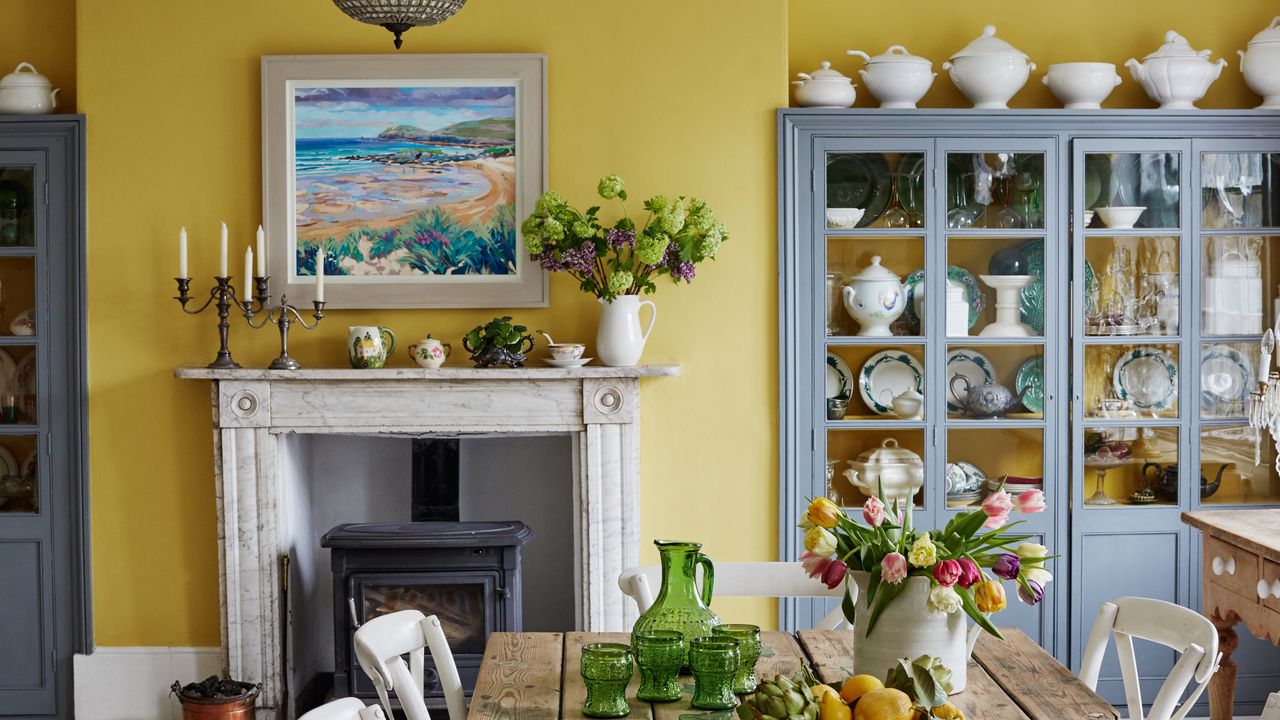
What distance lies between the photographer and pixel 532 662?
2.35 metres

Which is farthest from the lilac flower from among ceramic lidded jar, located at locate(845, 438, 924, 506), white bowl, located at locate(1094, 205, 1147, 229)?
white bowl, located at locate(1094, 205, 1147, 229)

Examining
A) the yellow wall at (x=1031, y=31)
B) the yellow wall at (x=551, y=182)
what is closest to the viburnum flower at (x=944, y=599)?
the yellow wall at (x=551, y=182)

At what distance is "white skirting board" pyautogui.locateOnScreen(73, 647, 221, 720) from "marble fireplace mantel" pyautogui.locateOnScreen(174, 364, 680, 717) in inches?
7.8

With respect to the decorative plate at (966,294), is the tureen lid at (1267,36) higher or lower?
higher

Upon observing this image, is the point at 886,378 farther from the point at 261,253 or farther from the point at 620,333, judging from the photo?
the point at 261,253

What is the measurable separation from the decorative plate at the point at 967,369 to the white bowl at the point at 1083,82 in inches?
34.0

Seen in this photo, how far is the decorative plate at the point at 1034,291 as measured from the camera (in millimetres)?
3975

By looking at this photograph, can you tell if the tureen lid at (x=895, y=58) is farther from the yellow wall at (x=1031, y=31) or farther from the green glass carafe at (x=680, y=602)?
the green glass carafe at (x=680, y=602)

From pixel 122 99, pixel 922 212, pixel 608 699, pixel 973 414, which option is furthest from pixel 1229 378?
pixel 122 99

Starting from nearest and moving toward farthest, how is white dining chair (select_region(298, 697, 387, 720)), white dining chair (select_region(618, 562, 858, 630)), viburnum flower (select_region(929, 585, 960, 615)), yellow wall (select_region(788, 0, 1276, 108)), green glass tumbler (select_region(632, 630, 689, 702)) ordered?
white dining chair (select_region(298, 697, 387, 720))
viburnum flower (select_region(929, 585, 960, 615))
green glass tumbler (select_region(632, 630, 689, 702))
white dining chair (select_region(618, 562, 858, 630))
yellow wall (select_region(788, 0, 1276, 108))

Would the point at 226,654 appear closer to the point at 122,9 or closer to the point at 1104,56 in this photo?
the point at 122,9

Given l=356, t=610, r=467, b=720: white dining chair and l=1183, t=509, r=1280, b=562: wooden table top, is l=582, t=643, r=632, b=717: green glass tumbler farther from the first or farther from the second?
l=1183, t=509, r=1280, b=562: wooden table top

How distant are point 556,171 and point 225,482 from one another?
1.44 metres

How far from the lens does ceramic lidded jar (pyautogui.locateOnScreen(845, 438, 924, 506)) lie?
3.98 meters
